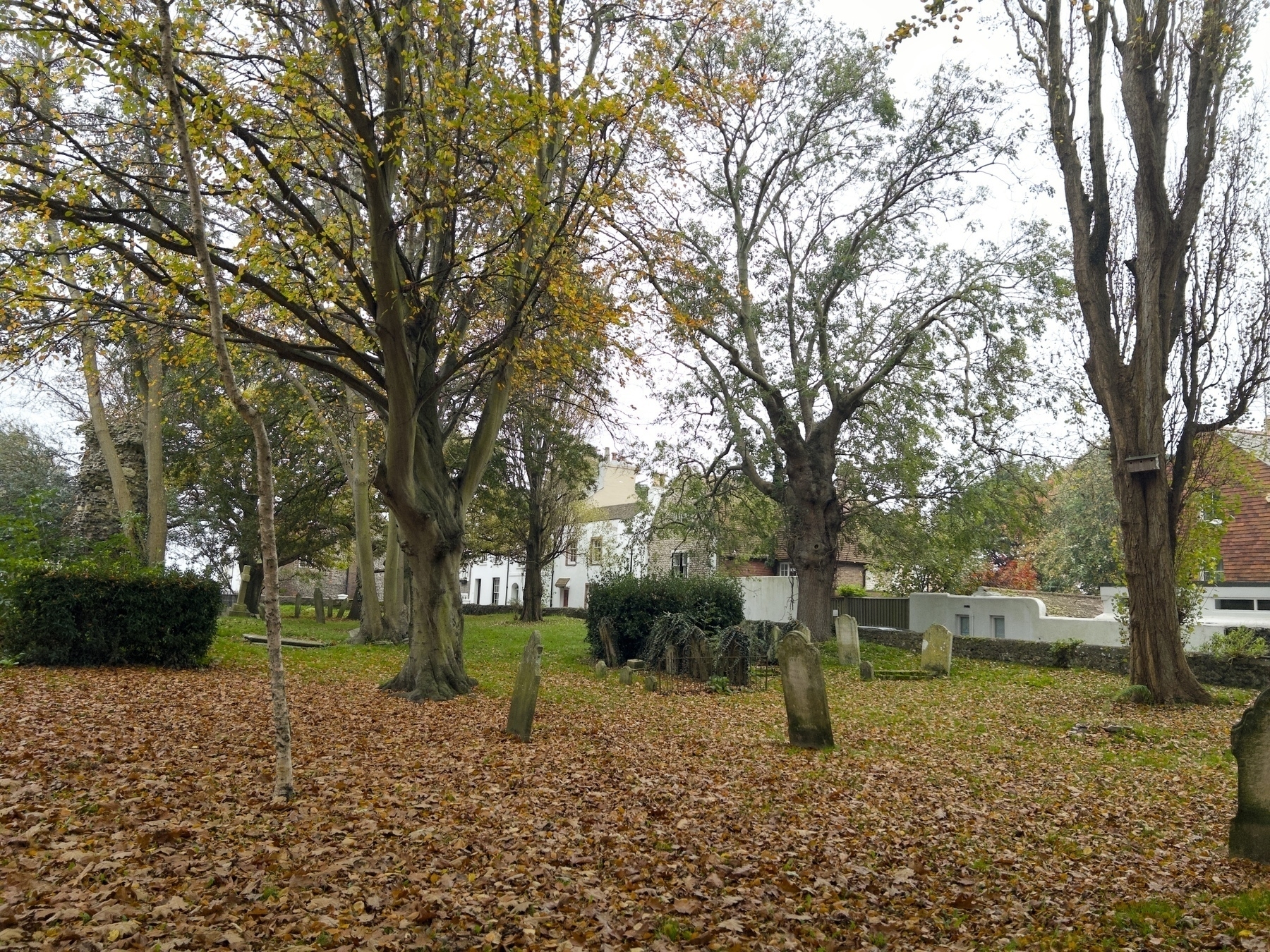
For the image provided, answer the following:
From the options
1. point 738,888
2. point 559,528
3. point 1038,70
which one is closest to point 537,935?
point 738,888

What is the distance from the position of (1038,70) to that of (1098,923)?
14622mm

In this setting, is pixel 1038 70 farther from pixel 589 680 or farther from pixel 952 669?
pixel 589 680

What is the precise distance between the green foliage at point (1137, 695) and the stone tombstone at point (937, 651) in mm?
5406

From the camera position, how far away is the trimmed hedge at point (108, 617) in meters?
12.6

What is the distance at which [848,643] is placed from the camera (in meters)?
21.4

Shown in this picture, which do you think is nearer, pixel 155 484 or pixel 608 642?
pixel 155 484

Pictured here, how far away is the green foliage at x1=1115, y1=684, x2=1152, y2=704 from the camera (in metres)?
13.7

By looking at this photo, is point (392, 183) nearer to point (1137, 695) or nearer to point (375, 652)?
point (375, 652)

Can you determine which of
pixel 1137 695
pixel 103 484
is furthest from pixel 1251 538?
pixel 103 484

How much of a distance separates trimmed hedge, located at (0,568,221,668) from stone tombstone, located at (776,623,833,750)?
9.66 m

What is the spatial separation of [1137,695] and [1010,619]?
12.1 meters

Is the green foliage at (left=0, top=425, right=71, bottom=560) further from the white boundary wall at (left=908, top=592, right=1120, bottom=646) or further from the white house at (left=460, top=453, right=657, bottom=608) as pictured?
the white boundary wall at (left=908, top=592, right=1120, bottom=646)

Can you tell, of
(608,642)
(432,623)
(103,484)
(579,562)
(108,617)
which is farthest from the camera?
(579,562)

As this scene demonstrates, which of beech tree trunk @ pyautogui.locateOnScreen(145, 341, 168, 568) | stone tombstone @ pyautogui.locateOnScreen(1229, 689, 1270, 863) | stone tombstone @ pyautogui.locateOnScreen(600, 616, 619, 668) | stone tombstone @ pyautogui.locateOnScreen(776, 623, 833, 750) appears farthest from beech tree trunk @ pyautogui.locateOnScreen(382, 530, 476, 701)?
stone tombstone @ pyautogui.locateOnScreen(1229, 689, 1270, 863)
